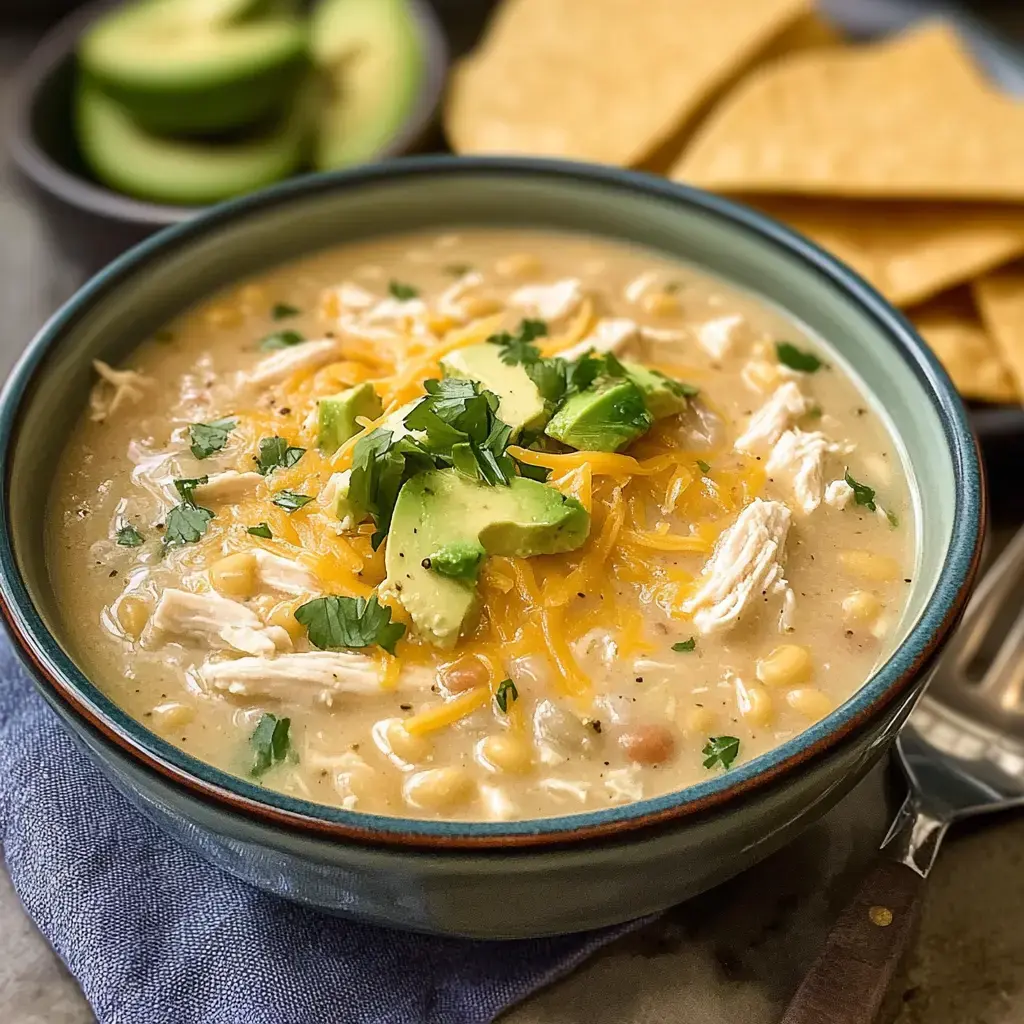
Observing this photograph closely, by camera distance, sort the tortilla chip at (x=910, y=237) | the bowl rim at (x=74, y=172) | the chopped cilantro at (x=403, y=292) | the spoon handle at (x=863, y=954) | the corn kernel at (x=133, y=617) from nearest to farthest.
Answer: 1. the spoon handle at (x=863, y=954)
2. the corn kernel at (x=133, y=617)
3. the chopped cilantro at (x=403, y=292)
4. the tortilla chip at (x=910, y=237)
5. the bowl rim at (x=74, y=172)

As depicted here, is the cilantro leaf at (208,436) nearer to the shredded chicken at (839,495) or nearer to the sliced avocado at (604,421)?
the sliced avocado at (604,421)

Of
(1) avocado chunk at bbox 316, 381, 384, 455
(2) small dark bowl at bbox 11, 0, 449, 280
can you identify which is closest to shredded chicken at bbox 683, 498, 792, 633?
(1) avocado chunk at bbox 316, 381, 384, 455

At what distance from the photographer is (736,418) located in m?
2.67

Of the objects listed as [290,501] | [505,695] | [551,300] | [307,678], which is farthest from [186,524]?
[551,300]

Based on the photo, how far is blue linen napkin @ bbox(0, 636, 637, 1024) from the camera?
6.99ft

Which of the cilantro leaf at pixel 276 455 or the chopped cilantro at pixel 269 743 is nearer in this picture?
the chopped cilantro at pixel 269 743

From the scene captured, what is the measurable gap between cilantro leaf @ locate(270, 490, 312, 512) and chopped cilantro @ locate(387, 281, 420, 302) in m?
0.78

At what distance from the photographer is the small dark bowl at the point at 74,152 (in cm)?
374

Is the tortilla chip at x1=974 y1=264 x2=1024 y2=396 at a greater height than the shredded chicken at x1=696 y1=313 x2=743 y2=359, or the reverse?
the shredded chicken at x1=696 y1=313 x2=743 y2=359

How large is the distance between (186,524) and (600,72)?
259cm

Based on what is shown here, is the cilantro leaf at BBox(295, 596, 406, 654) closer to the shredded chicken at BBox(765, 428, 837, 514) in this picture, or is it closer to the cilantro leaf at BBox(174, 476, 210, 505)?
the cilantro leaf at BBox(174, 476, 210, 505)

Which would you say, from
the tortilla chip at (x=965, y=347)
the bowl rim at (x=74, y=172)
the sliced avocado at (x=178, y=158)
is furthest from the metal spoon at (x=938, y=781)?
the sliced avocado at (x=178, y=158)

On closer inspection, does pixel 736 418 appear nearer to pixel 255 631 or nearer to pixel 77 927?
pixel 255 631

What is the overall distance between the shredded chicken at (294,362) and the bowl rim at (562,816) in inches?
14.5
